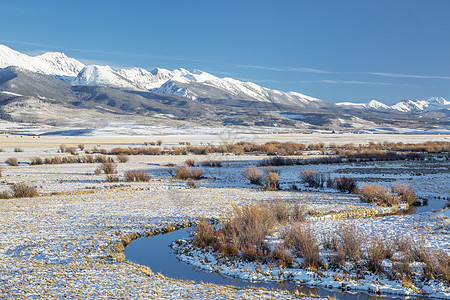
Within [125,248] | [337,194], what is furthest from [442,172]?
[125,248]

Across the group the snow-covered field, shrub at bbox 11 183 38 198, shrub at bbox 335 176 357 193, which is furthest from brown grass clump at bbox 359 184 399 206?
shrub at bbox 11 183 38 198

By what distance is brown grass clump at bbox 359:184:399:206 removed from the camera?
15734mm

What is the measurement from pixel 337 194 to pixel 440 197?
4382mm

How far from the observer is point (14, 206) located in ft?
47.5

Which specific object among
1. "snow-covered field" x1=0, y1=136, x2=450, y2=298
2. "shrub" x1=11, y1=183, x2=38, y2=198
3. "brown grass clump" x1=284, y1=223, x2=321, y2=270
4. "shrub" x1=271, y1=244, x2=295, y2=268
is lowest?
"shrub" x1=11, y1=183, x2=38, y2=198

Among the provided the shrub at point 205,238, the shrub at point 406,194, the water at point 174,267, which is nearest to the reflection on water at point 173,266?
the water at point 174,267

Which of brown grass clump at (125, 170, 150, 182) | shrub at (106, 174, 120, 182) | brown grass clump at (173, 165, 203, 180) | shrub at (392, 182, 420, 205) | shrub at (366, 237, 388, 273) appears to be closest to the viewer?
shrub at (366, 237, 388, 273)

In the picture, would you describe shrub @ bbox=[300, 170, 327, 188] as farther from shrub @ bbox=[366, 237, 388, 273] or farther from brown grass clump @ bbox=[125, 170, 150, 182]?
shrub @ bbox=[366, 237, 388, 273]

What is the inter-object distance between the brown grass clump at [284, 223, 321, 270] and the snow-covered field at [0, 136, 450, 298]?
1.25 feet

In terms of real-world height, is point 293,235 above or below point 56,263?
above

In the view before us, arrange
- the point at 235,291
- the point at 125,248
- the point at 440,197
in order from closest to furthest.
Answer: the point at 235,291, the point at 125,248, the point at 440,197

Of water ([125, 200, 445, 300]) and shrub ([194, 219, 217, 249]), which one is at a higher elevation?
shrub ([194, 219, 217, 249])

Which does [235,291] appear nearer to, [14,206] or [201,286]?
[201,286]

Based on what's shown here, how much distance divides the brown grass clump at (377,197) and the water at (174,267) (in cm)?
798
